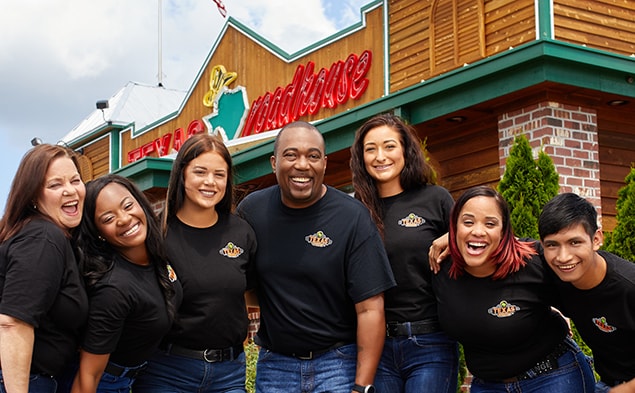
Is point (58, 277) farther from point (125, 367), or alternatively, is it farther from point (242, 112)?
point (242, 112)

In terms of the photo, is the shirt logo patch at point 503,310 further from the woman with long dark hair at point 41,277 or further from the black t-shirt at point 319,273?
the woman with long dark hair at point 41,277

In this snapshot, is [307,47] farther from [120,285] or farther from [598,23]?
[120,285]

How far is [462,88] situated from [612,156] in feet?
6.32

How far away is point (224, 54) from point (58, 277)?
1167cm

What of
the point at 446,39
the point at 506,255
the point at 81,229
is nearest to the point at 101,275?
the point at 81,229

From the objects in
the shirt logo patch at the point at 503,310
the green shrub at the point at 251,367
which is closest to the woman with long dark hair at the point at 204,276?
the shirt logo patch at the point at 503,310

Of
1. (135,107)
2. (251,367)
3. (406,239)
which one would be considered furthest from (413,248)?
(135,107)

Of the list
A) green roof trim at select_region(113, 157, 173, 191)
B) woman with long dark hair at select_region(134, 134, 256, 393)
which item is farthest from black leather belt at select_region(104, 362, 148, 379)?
green roof trim at select_region(113, 157, 173, 191)

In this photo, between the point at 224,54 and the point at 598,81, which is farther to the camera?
the point at 224,54

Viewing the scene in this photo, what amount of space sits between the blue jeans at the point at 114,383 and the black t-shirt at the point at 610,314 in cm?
213

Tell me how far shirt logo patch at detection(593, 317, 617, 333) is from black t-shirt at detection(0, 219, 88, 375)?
235 cm

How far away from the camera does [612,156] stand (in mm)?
8820

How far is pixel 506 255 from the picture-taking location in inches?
154

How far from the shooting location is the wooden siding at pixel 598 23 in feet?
28.3
